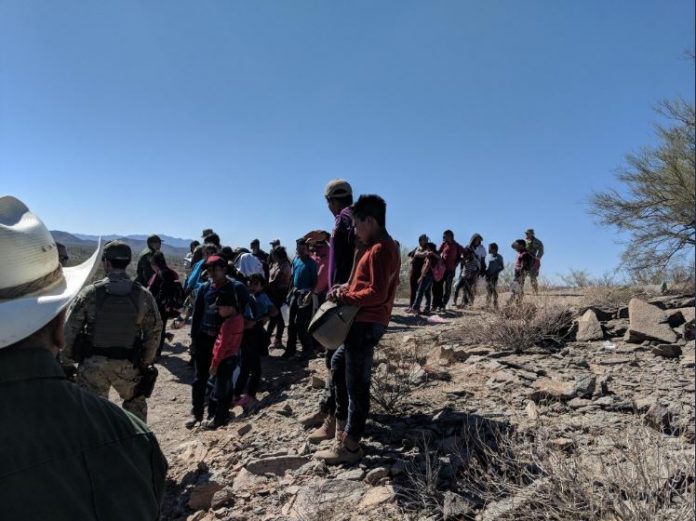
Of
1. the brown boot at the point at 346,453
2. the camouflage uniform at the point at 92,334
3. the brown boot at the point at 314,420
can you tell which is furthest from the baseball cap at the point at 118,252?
the brown boot at the point at 346,453

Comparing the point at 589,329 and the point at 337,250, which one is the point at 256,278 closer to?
the point at 337,250

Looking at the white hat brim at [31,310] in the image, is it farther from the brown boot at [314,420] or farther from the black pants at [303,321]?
the black pants at [303,321]

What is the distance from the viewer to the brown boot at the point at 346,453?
352cm

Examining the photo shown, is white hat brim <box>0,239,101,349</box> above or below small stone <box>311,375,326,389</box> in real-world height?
above

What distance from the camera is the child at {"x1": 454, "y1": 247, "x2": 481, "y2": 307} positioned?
36.8 feet

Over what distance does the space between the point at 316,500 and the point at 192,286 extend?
4.90 m

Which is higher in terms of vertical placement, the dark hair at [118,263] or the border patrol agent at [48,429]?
the dark hair at [118,263]

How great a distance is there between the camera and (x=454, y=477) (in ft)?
10.4

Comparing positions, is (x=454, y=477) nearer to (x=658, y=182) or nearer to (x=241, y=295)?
(x=241, y=295)

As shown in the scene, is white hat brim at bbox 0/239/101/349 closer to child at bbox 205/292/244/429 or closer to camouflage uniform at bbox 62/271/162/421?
camouflage uniform at bbox 62/271/162/421

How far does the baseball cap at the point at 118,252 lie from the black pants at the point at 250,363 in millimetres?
2123

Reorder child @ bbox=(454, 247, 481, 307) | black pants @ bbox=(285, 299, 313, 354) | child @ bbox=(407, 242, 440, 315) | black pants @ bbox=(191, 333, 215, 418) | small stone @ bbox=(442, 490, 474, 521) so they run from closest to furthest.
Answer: small stone @ bbox=(442, 490, 474, 521), black pants @ bbox=(191, 333, 215, 418), black pants @ bbox=(285, 299, 313, 354), child @ bbox=(407, 242, 440, 315), child @ bbox=(454, 247, 481, 307)

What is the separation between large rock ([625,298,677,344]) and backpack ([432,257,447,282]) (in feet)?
13.8

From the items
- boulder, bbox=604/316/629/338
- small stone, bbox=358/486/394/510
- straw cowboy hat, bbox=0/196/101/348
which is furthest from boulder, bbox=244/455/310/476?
boulder, bbox=604/316/629/338
